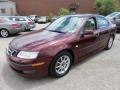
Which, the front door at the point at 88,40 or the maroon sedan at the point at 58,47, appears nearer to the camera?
the maroon sedan at the point at 58,47

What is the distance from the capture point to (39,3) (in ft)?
126

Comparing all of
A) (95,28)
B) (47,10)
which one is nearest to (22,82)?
(95,28)

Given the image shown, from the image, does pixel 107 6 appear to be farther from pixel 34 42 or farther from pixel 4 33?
pixel 34 42

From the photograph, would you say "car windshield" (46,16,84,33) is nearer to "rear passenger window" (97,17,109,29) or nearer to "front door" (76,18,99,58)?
"front door" (76,18,99,58)

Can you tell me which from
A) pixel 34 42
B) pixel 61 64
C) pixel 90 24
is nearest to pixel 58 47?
pixel 61 64

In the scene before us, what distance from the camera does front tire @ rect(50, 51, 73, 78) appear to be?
12.0 feet

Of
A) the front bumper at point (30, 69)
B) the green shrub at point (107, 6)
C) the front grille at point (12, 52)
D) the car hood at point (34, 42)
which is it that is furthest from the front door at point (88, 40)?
the green shrub at point (107, 6)

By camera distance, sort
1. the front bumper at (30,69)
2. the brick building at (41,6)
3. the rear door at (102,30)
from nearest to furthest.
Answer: the front bumper at (30,69) < the rear door at (102,30) < the brick building at (41,6)

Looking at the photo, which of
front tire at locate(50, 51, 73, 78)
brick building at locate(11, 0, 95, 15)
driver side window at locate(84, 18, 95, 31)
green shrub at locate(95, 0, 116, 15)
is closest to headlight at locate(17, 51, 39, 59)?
front tire at locate(50, 51, 73, 78)

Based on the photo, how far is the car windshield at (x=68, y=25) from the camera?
4332 millimetres

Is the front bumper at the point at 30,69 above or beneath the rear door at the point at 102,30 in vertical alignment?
beneath

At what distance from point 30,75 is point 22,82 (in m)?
0.38

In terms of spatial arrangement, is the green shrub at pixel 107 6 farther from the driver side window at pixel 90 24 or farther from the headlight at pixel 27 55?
the headlight at pixel 27 55

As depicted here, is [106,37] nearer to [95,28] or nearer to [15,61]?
[95,28]
